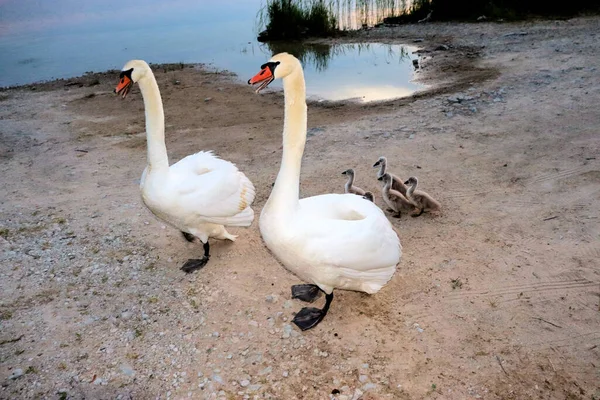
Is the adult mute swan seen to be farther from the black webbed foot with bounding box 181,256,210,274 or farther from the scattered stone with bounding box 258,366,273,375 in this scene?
the black webbed foot with bounding box 181,256,210,274

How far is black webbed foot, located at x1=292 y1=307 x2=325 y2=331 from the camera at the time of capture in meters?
4.13

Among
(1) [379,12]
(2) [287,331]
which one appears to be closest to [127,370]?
(2) [287,331]

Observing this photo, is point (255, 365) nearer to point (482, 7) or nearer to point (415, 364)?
point (415, 364)

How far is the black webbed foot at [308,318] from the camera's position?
4129 mm

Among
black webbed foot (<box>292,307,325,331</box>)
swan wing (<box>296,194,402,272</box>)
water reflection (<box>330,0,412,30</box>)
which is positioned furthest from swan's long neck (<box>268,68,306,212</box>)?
water reflection (<box>330,0,412,30</box>)

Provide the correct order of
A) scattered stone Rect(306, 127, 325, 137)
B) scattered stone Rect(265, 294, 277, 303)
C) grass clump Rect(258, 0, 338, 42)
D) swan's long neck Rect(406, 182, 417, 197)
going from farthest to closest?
grass clump Rect(258, 0, 338, 42) → scattered stone Rect(306, 127, 325, 137) → swan's long neck Rect(406, 182, 417, 197) → scattered stone Rect(265, 294, 277, 303)

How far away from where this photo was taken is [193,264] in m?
5.11

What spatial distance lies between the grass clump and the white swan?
1603 cm

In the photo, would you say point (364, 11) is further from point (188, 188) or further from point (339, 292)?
point (339, 292)

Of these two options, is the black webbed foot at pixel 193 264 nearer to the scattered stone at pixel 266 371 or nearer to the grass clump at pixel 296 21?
the scattered stone at pixel 266 371

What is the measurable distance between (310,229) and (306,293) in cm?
120

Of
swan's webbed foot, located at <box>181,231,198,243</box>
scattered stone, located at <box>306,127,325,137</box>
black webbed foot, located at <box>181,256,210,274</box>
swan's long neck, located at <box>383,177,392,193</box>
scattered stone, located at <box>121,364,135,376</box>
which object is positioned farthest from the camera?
scattered stone, located at <box>306,127,325,137</box>

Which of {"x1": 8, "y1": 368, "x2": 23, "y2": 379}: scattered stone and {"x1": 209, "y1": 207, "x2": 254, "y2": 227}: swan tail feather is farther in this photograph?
{"x1": 209, "y1": 207, "x2": 254, "y2": 227}: swan tail feather

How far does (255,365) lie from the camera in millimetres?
3746
